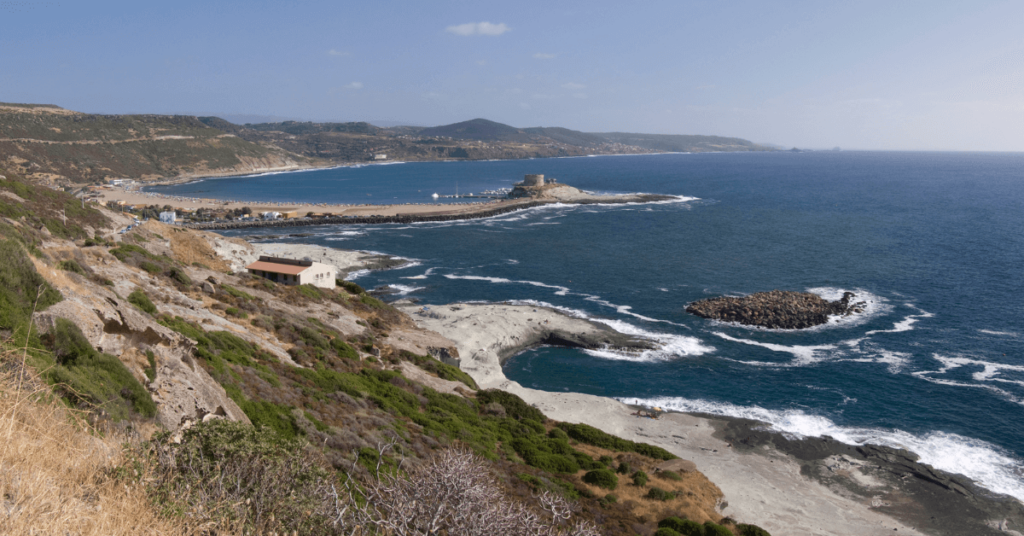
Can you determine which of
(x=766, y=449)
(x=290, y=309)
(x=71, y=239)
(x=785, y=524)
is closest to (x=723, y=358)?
(x=766, y=449)

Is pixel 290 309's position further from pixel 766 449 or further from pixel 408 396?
pixel 766 449

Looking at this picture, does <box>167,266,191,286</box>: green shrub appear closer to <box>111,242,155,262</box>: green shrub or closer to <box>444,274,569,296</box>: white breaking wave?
<box>111,242,155,262</box>: green shrub

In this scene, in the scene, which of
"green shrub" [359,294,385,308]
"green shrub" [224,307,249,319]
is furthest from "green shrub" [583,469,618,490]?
"green shrub" [359,294,385,308]

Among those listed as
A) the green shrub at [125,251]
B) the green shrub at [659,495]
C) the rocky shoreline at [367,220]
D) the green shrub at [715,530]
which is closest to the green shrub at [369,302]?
the green shrub at [125,251]

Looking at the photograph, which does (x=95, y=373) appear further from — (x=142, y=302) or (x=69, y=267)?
(x=69, y=267)

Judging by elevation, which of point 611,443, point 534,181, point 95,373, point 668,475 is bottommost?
point 611,443

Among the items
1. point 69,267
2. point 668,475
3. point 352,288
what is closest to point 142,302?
point 69,267
